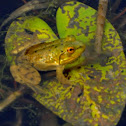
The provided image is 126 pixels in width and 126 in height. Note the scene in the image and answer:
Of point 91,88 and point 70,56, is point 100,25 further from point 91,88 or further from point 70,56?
point 91,88

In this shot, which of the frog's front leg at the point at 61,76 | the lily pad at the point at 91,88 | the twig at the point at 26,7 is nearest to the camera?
the lily pad at the point at 91,88

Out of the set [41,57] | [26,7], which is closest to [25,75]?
[41,57]

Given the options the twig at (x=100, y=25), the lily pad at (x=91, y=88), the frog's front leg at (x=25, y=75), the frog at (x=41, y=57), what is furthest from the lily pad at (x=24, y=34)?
the twig at (x=100, y=25)

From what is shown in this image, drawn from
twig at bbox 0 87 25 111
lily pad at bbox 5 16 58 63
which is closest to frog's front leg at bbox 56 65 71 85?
lily pad at bbox 5 16 58 63

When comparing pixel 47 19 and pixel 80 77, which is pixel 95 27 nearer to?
pixel 80 77

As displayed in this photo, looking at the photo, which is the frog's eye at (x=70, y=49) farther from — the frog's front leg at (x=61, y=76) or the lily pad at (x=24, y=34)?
the lily pad at (x=24, y=34)

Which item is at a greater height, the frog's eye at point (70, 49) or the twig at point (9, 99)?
the frog's eye at point (70, 49)

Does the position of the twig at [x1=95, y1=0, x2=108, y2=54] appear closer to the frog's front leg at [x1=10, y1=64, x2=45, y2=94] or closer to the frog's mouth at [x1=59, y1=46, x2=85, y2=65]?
the frog's mouth at [x1=59, y1=46, x2=85, y2=65]

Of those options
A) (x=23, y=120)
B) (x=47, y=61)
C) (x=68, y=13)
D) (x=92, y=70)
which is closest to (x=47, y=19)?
(x=68, y=13)
